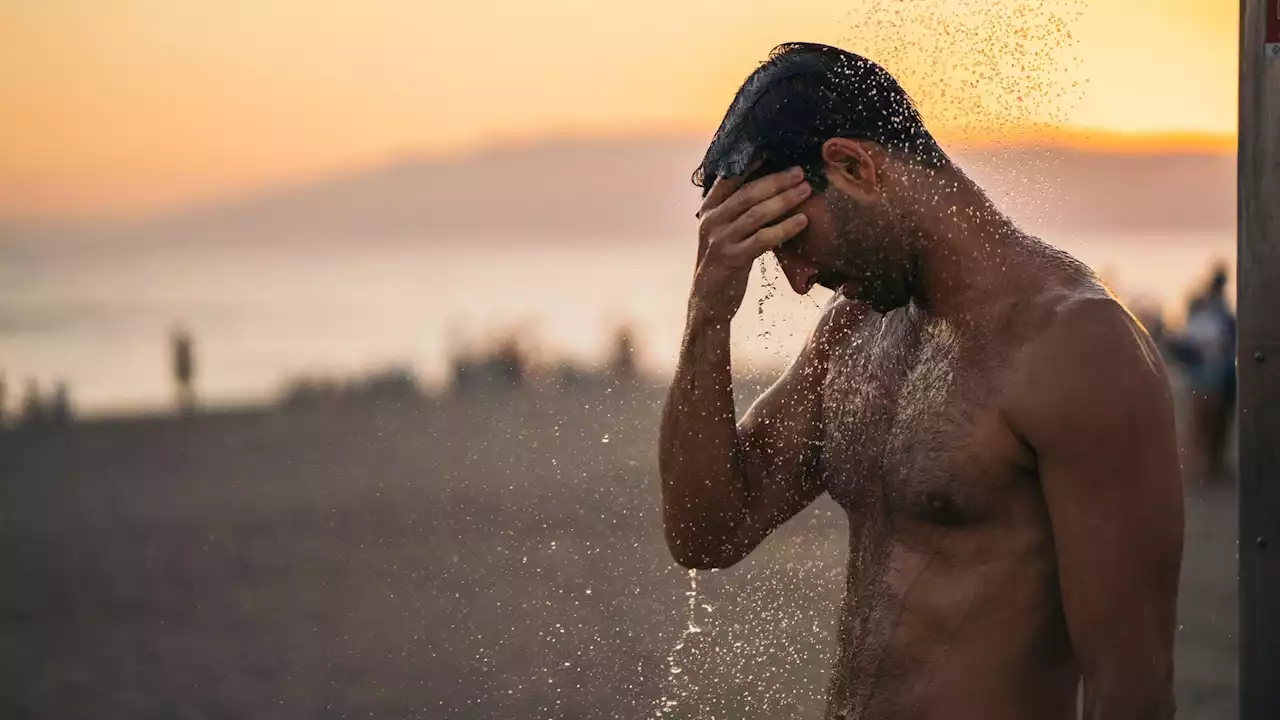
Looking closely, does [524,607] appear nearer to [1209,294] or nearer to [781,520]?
[1209,294]

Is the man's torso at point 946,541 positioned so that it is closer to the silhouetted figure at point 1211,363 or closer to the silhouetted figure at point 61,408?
the silhouetted figure at point 1211,363

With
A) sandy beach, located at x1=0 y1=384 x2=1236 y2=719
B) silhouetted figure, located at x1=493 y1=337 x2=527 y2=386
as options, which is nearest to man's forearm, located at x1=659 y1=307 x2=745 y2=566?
sandy beach, located at x1=0 y1=384 x2=1236 y2=719

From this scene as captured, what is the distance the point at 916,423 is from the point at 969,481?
170 millimetres

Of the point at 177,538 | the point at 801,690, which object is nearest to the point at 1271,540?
the point at 801,690

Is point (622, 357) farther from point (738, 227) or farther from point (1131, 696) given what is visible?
point (1131, 696)

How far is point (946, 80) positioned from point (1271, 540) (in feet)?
3.76

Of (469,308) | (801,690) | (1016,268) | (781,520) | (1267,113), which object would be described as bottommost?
(469,308)

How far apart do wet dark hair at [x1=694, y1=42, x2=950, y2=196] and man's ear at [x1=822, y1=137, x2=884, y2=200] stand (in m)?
0.02

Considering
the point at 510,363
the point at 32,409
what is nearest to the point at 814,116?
the point at 32,409

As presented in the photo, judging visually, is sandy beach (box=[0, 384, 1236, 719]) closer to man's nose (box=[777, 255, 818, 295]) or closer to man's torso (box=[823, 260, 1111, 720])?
man's torso (box=[823, 260, 1111, 720])

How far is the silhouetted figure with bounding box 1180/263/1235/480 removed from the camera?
12.2 metres

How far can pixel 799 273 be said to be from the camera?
2662 mm

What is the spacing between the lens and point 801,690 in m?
7.80

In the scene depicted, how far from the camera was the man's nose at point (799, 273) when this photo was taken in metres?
2.65
